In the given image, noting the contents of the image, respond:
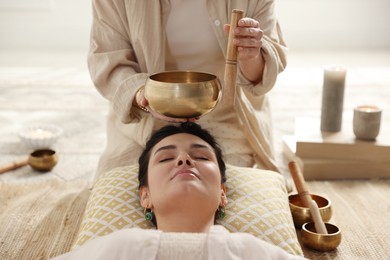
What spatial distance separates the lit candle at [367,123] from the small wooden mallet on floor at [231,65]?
124 cm

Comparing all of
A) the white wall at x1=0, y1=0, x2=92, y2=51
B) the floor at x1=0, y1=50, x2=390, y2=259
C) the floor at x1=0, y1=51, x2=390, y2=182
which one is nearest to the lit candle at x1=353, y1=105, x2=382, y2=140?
the floor at x1=0, y1=50, x2=390, y2=259

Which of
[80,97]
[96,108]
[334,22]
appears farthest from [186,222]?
[334,22]

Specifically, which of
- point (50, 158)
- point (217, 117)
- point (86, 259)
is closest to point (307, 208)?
point (217, 117)

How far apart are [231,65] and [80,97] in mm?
2738

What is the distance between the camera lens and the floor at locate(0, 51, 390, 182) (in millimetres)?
3393

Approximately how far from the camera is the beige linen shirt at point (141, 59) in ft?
7.62

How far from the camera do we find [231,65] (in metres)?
1.90

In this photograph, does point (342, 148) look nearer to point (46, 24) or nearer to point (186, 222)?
point (186, 222)

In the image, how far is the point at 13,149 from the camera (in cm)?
341

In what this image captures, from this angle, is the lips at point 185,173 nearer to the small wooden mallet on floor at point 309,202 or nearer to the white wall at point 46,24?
the small wooden mallet on floor at point 309,202

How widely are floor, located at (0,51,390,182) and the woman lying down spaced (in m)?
1.10

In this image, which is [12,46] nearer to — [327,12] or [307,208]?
[327,12]

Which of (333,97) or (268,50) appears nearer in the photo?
(268,50)

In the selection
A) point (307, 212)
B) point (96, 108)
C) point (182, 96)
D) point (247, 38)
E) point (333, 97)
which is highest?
point (247, 38)
